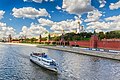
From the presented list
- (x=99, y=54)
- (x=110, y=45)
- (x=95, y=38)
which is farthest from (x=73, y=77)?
(x=95, y=38)

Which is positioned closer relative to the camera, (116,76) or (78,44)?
(116,76)

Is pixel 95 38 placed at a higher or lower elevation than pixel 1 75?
higher

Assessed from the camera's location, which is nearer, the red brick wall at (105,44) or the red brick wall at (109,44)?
the red brick wall at (109,44)

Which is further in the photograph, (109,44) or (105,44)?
(105,44)

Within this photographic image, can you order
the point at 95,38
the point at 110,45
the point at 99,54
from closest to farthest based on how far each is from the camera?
the point at 99,54, the point at 110,45, the point at 95,38

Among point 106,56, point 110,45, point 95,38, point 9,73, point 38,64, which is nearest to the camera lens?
point 9,73

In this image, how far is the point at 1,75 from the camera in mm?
33281

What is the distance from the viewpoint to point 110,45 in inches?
3292

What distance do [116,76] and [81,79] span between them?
19.6ft

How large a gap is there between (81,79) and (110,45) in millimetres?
55545

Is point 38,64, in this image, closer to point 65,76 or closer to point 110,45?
point 65,76

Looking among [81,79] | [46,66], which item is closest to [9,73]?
[46,66]

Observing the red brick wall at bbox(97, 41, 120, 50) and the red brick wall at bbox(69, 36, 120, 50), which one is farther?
the red brick wall at bbox(69, 36, 120, 50)

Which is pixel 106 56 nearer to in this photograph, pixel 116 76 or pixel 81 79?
pixel 116 76
